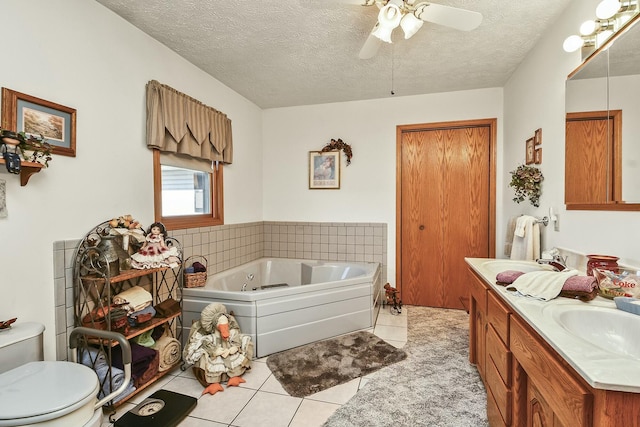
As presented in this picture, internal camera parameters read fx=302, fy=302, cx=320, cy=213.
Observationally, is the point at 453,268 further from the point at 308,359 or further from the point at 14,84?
the point at 14,84

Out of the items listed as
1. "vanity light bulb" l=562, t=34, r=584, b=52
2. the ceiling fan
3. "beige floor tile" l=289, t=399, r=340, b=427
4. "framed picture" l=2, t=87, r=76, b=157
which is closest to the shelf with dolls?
"framed picture" l=2, t=87, r=76, b=157

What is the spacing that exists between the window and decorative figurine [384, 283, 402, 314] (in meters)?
1.97

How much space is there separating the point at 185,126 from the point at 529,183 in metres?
2.72

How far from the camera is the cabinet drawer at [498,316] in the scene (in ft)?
4.42

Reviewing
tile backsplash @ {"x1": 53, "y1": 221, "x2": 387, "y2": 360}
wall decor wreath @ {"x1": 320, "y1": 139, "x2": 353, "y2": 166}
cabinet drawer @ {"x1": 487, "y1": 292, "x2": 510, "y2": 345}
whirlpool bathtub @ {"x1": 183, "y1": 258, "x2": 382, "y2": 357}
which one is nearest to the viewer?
cabinet drawer @ {"x1": 487, "y1": 292, "x2": 510, "y2": 345}

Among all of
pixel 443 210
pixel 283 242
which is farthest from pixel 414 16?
pixel 283 242

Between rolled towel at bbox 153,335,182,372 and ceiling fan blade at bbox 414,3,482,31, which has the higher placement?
ceiling fan blade at bbox 414,3,482,31

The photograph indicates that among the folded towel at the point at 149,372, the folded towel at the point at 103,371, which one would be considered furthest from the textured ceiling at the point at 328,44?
the folded towel at the point at 149,372

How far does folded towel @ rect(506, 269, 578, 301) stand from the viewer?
1266 millimetres

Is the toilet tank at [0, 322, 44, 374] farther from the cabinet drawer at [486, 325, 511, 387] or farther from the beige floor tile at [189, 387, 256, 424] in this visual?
the cabinet drawer at [486, 325, 511, 387]

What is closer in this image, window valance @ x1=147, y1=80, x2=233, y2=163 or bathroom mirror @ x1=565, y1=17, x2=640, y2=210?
bathroom mirror @ x1=565, y1=17, x2=640, y2=210

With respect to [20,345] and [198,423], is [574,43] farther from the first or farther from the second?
[20,345]

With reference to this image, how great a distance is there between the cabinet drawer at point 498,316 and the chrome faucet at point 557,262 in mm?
455

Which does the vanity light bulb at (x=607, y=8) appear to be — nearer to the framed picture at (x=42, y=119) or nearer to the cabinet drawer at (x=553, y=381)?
the cabinet drawer at (x=553, y=381)
